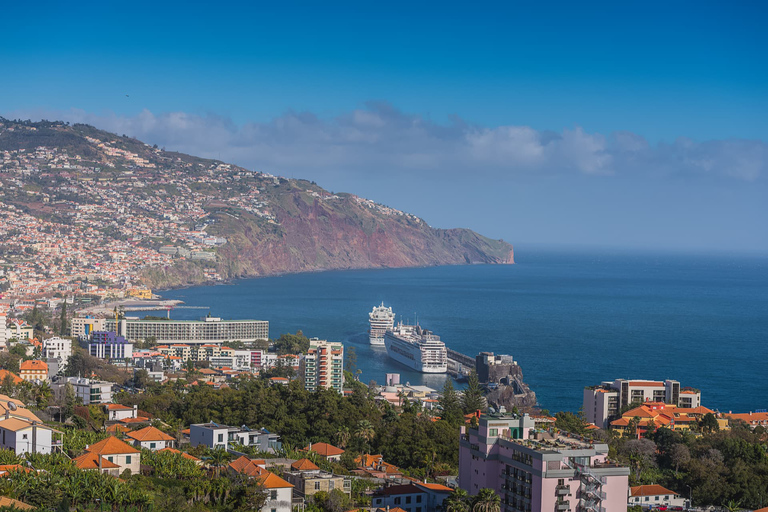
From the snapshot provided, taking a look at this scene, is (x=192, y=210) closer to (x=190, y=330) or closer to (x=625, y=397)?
(x=190, y=330)

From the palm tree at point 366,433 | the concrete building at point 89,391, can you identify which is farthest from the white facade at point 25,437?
the concrete building at point 89,391

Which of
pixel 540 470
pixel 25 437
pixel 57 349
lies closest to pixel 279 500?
pixel 540 470

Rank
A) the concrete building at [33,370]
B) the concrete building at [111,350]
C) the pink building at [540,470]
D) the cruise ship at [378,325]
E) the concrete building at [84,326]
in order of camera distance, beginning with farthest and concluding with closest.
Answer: the cruise ship at [378,325] → the concrete building at [84,326] → the concrete building at [111,350] → the concrete building at [33,370] → the pink building at [540,470]

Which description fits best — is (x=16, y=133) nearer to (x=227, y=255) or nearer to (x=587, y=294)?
(x=227, y=255)

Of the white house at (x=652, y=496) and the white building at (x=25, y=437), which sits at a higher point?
the white building at (x=25, y=437)

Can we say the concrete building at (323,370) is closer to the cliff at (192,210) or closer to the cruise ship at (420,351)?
the cruise ship at (420,351)

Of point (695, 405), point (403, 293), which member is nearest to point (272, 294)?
point (403, 293)
